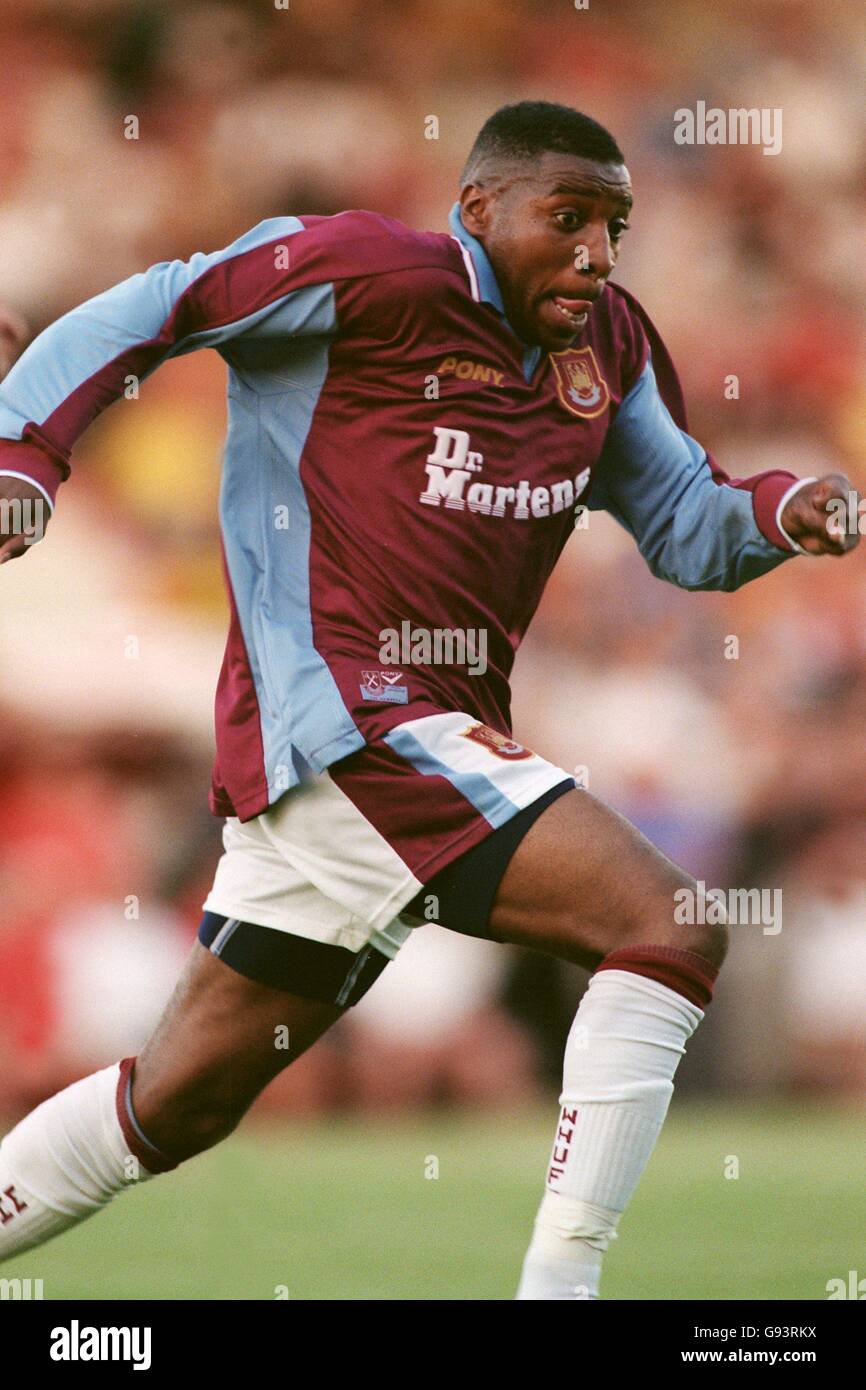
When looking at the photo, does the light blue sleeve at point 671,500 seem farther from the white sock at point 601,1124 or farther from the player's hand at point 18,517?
the player's hand at point 18,517

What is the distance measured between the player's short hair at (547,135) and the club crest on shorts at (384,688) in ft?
3.20

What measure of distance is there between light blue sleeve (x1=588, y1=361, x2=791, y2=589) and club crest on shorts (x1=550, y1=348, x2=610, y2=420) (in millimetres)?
151

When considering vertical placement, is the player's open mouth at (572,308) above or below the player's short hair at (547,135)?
below

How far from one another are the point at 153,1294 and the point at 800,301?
22.6 ft

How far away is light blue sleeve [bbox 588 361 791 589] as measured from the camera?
12.7 feet

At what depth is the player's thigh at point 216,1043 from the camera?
138 inches

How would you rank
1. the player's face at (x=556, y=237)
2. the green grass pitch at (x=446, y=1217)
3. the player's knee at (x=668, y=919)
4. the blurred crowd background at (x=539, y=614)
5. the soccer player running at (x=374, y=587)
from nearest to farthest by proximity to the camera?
1. the player's knee at (x=668, y=919)
2. the soccer player running at (x=374, y=587)
3. the player's face at (x=556, y=237)
4. the green grass pitch at (x=446, y=1217)
5. the blurred crowd background at (x=539, y=614)

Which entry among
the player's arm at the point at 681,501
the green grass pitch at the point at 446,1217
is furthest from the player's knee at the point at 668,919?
the green grass pitch at the point at 446,1217

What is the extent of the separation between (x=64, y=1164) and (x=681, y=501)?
1.77 metres

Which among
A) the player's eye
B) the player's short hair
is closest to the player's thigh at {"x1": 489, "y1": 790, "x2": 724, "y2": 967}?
the player's eye

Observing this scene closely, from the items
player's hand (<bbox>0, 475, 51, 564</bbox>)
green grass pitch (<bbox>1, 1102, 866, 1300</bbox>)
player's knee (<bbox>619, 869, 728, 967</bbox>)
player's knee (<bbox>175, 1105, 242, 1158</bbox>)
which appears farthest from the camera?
green grass pitch (<bbox>1, 1102, 866, 1300</bbox>)

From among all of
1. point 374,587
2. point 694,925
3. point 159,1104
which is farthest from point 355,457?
point 159,1104

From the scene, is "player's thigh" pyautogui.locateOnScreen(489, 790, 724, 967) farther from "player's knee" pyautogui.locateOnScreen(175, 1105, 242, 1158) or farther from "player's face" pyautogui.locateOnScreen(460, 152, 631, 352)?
"player's face" pyautogui.locateOnScreen(460, 152, 631, 352)

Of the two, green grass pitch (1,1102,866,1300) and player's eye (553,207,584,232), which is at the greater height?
player's eye (553,207,584,232)
